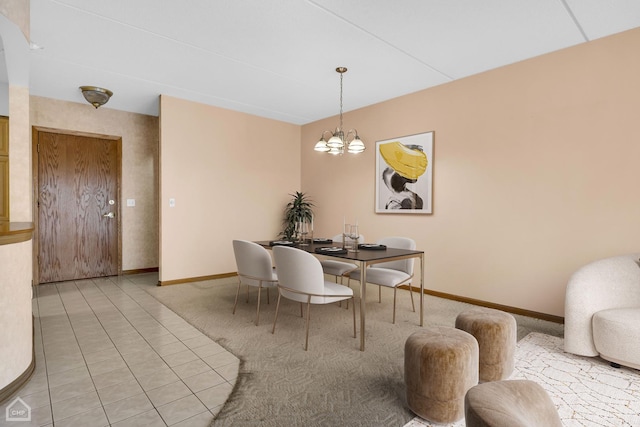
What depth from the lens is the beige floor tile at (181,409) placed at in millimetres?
1859

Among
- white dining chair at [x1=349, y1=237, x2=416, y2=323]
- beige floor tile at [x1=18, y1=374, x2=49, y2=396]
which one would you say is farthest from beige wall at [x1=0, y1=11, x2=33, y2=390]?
white dining chair at [x1=349, y1=237, x2=416, y2=323]

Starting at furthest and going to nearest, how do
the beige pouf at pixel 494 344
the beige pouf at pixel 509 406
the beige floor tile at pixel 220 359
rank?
1. the beige floor tile at pixel 220 359
2. the beige pouf at pixel 494 344
3. the beige pouf at pixel 509 406

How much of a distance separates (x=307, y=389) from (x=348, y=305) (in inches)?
76.4

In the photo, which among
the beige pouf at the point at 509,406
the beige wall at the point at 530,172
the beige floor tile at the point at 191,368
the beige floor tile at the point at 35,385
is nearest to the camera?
the beige pouf at the point at 509,406

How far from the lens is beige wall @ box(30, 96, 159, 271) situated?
17.3 ft

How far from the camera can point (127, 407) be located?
6.43ft

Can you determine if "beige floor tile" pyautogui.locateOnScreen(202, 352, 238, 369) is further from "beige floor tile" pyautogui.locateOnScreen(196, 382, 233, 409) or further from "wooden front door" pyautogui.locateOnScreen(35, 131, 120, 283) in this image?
"wooden front door" pyautogui.locateOnScreen(35, 131, 120, 283)

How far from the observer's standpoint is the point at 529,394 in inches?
47.1

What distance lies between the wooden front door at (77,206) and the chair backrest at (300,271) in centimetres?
404

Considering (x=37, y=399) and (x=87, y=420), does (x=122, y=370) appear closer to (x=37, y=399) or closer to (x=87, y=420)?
(x=37, y=399)

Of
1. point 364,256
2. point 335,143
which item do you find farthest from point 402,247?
point 335,143

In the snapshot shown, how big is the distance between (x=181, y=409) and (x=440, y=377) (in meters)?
1.48

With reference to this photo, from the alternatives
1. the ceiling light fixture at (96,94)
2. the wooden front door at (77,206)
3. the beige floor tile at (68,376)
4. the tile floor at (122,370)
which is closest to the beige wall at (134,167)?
the wooden front door at (77,206)

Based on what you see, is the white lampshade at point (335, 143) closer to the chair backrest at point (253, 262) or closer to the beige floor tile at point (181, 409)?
the chair backrest at point (253, 262)
